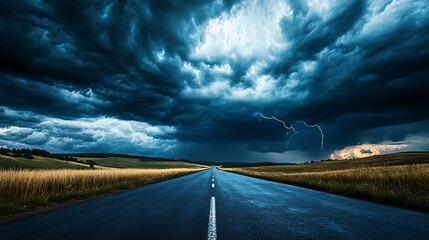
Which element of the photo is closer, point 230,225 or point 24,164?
point 230,225

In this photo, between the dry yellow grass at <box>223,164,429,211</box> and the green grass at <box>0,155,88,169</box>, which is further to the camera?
the green grass at <box>0,155,88,169</box>

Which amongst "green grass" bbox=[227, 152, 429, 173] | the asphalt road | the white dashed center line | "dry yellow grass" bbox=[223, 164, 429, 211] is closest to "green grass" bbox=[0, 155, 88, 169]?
the asphalt road

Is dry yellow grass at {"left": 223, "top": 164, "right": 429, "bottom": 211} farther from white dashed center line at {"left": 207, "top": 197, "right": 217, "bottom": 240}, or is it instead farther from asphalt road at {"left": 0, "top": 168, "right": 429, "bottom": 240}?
white dashed center line at {"left": 207, "top": 197, "right": 217, "bottom": 240}

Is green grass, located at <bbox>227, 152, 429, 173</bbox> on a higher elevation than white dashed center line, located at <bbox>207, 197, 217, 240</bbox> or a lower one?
higher

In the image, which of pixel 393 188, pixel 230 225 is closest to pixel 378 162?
pixel 393 188

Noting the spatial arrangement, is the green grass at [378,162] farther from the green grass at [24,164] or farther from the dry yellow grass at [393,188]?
the green grass at [24,164]

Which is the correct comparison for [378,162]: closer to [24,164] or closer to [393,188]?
[393,188]

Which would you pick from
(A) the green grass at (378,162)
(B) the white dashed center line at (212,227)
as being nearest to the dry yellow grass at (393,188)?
(B) the white dashed center line at (212,227)

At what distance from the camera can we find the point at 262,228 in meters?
3.88

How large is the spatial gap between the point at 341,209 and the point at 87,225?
683 centimetres

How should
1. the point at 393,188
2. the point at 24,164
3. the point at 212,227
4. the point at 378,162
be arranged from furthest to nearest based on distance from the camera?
1. the point at 378,162
2. the point at 24,164
3. the point at 393,188
4. the point at 212,227

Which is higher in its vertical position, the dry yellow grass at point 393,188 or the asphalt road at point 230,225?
the dry yellow grass at point 393,188

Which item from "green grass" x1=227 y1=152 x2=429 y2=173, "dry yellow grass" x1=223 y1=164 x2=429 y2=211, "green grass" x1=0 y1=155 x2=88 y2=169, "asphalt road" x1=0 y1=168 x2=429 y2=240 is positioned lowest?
"green grass" x1=0 y1=155 x2=88 y2=169

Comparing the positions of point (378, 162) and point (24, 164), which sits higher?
point (378, 162)
